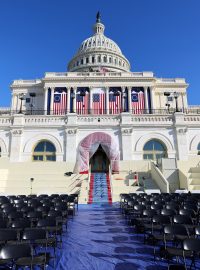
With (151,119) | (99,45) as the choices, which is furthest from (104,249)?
(99,45)

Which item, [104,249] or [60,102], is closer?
[104,249]

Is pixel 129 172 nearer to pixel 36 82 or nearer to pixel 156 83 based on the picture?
pixel 156 83

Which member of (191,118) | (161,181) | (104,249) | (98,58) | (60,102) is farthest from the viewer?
(98,58)

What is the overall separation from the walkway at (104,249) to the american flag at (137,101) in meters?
40.5

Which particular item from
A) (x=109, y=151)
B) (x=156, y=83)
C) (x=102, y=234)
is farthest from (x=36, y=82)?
(x=102, y=234)

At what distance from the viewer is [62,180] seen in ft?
87.2

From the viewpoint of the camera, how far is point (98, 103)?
52.5 m

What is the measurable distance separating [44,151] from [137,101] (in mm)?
26092

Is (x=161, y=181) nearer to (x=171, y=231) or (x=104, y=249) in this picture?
(x=104, y=249)

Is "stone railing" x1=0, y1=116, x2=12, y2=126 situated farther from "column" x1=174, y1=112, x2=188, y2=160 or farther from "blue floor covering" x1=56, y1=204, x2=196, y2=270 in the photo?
"blue floor covering" x1=56, y1=204, x2=196, y2=270

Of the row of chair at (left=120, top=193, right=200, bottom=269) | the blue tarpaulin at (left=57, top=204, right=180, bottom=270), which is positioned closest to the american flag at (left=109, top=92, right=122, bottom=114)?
the row of chair at (left=120, top=193, right=200, bottom=269)

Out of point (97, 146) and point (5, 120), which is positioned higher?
point (5, 120)

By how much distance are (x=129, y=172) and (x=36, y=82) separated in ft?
128

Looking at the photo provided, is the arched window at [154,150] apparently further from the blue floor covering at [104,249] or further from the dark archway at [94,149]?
the blue floor covering at [104,249]
